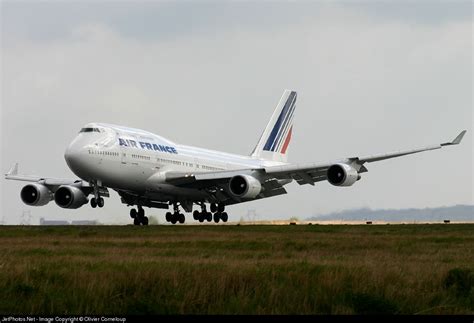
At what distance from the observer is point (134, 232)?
149 ft

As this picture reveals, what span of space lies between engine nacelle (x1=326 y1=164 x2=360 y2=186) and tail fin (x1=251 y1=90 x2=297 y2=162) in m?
19.0

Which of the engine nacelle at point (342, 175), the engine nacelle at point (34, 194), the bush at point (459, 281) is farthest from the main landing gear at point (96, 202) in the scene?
the bush at point (459, 281)

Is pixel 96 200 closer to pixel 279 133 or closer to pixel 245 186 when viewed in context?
pixel 245 186

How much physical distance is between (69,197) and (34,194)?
9.68 ft

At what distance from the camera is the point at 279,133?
79438mm

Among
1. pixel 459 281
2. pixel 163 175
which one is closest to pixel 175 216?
pixel 163 175

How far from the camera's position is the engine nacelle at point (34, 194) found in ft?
210

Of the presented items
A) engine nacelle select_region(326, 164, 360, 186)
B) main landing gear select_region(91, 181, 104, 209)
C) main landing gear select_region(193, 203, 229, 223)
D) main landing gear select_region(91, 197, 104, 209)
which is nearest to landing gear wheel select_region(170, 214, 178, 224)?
main landing gear select_region(193, 203, 229, 223)

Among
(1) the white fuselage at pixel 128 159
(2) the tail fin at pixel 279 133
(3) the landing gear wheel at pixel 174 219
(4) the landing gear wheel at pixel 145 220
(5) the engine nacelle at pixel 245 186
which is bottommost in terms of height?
(4) the landing gear wheel at pixel 145 220

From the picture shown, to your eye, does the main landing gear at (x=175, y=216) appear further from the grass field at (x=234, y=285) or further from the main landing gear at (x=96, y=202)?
the grass field at (x=234, y=285)

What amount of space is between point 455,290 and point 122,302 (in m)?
7.05

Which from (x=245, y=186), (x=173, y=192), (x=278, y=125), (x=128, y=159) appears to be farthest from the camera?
(x=278, y=125)

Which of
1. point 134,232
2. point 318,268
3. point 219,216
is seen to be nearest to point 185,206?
point 219,216

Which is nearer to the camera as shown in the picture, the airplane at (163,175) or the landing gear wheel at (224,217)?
the airplane at (163,175)
